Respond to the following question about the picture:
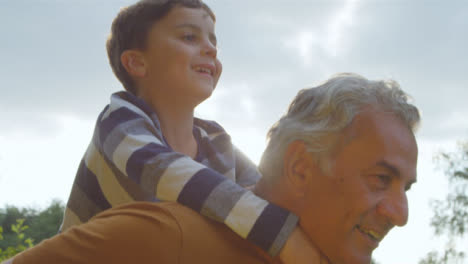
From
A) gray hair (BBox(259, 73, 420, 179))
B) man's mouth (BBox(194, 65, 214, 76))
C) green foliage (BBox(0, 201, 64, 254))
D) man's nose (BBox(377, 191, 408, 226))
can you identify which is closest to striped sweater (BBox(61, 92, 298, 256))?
gray hair (BBox(259, 73, 420, 179))

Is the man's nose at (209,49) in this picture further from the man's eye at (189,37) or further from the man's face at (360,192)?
the man's face at (360,192)

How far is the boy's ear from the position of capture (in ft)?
12.1

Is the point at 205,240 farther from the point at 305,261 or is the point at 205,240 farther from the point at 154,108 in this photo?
the point at 154,108

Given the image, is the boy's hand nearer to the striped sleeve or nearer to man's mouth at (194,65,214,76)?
the striped sleeve

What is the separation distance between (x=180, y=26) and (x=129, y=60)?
1.68 ft

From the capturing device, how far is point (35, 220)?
26.0m

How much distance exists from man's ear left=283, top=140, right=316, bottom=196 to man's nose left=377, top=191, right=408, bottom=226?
301 millimetres

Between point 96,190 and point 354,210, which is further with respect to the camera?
point 96,190

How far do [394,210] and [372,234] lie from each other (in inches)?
5.0

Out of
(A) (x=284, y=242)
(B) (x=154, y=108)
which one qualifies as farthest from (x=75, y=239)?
(B) (x=154, y=108)

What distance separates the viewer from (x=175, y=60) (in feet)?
11.4

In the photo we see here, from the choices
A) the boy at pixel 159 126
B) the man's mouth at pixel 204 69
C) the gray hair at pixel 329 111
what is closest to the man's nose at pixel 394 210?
the gray hair at pixel 329 111

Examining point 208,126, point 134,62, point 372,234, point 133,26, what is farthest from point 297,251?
point 133,26

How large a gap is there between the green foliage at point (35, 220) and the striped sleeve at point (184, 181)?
23552 mm
